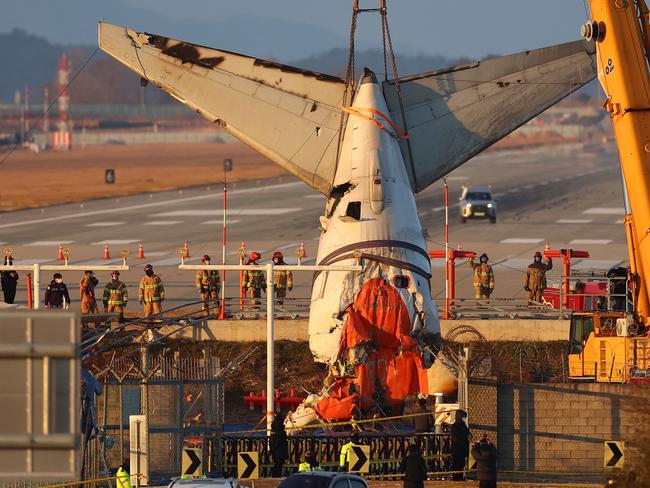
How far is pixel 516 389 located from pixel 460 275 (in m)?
29.2

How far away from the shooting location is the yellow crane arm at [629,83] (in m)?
32.5

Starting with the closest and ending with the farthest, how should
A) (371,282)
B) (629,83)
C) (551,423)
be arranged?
(629,83) < (551,423) < (371,282)

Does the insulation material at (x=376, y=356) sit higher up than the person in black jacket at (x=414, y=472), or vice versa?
the insulation material at (x=376, y=356)

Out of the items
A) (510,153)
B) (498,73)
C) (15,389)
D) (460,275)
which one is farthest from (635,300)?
(510,153)

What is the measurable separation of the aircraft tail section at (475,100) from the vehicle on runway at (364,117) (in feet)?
0.07

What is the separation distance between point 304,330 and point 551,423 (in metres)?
12.6

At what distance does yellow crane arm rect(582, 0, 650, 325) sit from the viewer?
32500 millimetres

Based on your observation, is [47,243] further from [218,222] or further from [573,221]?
[573,221]

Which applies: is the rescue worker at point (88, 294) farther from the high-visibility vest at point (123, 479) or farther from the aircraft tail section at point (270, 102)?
the high-visibility vest at point (123, 479)

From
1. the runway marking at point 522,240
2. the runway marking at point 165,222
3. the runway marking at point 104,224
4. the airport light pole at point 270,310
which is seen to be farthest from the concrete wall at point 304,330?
the runway marking at point 104,224

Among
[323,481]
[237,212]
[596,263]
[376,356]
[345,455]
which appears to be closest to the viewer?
[323,481]

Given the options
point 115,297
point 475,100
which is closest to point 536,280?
point 115,297

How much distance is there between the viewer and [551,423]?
1313 inches

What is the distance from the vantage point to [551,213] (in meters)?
94.1
